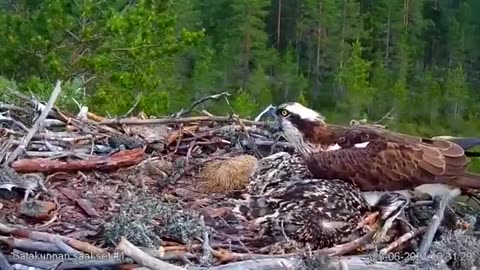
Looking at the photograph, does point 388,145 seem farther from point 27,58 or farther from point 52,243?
point 27,58

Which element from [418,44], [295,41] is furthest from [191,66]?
[418,44]

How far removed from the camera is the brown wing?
12.9 ft

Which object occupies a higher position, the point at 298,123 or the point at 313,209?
the point at 298,123

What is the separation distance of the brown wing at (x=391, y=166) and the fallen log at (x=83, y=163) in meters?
0.86

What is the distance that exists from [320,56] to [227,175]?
24.8 meters

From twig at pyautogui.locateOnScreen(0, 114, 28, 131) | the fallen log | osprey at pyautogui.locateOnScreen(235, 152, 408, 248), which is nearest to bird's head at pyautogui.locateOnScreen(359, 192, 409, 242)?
osprey at pyautogui.locateOnScreen(235, 152, 408, 248)

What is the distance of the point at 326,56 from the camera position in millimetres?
28484

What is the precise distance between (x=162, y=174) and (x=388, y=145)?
3.36 ft

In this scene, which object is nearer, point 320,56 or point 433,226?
point 433,226

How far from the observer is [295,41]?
29.8 metres

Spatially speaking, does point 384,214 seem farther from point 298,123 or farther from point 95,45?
point 95,45

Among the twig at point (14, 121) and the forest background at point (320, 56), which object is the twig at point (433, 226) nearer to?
the twig at point (14, 121)

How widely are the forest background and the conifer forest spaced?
1.2 inches

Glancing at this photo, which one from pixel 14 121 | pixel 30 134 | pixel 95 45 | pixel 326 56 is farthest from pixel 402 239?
pixel 326 56
